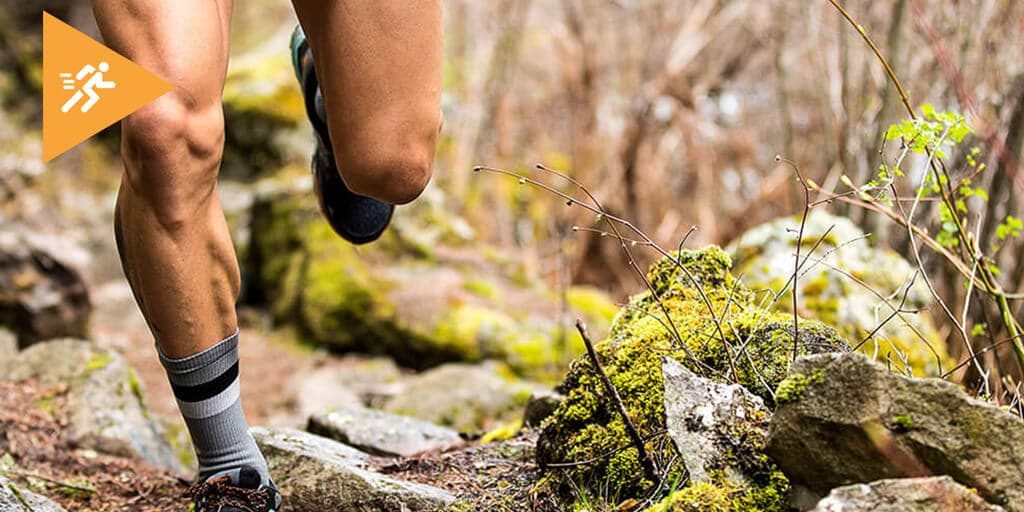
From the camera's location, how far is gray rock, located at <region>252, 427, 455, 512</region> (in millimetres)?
2164

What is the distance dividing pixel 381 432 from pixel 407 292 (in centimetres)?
330

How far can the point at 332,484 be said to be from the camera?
227 cm

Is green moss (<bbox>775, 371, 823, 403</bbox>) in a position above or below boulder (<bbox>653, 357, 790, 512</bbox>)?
above

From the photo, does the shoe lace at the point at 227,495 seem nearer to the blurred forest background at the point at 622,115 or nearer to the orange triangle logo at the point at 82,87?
the orange triangle logo at the point at 82,87

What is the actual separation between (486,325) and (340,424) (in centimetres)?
283

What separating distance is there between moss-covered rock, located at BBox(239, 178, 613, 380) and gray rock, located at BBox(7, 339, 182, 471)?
2287 millimetres

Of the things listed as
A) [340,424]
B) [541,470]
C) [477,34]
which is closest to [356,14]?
[541,470]

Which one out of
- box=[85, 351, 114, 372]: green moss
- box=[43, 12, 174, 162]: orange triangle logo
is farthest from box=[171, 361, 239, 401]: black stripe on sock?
box=[85, 351, 114, 372]: green moss

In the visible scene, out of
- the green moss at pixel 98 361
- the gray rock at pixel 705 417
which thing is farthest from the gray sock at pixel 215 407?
the green moss at pixel 98 361

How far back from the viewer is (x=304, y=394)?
568 cm

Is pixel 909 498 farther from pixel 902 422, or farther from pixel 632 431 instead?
pixel 632 431

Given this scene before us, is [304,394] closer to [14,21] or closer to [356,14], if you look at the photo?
[356,14]

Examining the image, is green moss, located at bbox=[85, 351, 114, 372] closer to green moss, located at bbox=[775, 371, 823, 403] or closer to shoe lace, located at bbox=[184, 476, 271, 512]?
shoe lace, located at bbox=[184, 476, 271, 512]

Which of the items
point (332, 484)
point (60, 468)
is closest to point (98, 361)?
point (60, 468)
